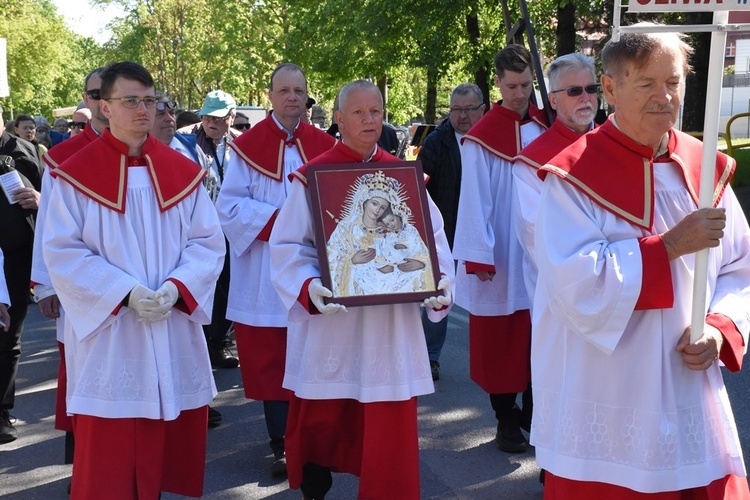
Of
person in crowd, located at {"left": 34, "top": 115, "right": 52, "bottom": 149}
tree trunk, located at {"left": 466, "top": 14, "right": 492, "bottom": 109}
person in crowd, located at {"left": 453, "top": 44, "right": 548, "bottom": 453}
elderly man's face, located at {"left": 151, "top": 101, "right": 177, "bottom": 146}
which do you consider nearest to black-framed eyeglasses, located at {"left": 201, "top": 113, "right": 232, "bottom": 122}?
elderly man's face, located at {"left": 151, "top": 101, "right": 177, "bottom": 146}

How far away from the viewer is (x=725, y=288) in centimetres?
336

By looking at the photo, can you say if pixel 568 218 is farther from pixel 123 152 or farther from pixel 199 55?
pixel 199 55

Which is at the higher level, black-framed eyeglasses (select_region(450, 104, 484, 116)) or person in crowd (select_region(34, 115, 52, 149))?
black-framed eyeglasses (select_region(450, 104, 484, 116))

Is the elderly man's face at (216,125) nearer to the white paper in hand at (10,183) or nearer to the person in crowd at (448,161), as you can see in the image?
the person in crowd at (448,161)

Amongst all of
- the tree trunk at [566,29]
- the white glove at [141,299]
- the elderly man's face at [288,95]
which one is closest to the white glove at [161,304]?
the white glove at [141,299]

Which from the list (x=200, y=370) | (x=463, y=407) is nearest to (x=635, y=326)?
(x=200, y=370)

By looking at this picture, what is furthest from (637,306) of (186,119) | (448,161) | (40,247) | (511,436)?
(186,119)

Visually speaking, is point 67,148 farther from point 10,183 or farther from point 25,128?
point 25,128

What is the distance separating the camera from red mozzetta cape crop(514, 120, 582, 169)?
15.9 ft

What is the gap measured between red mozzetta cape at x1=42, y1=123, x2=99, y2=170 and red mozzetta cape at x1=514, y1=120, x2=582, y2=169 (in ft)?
7.75

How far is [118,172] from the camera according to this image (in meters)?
4.51

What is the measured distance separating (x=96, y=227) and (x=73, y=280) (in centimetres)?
25

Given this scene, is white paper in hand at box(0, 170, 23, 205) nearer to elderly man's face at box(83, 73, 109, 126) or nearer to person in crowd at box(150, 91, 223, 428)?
elderly man's face at box(83, 73, 109, 126)

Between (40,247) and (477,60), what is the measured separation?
56.3ft
